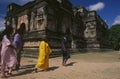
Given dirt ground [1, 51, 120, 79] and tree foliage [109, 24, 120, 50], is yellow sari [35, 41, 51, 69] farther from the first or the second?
tree foliage [109, 24, 120, 50]

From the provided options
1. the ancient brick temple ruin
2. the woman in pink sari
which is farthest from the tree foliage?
the woman in pink sari

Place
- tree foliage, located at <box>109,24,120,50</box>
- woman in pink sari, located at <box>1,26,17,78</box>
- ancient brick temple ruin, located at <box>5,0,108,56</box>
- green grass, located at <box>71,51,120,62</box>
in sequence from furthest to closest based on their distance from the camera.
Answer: tree foliage, located at <box>109,24,120,50</box> < ancient brick temple ruin, located at <box>5,0,108,56</box> < green grass, located at <box>71,51,120,62</box> < woman in pink sari, located at <box>1,26,17,78</box>

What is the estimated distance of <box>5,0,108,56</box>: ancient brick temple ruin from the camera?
15820 mm

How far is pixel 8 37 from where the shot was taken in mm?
6641

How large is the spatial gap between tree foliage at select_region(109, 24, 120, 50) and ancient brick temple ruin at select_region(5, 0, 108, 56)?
2218 cm

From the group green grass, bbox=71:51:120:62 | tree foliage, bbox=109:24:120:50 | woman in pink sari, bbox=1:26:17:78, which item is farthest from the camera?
tree foliage, bbox=109:24:120:50

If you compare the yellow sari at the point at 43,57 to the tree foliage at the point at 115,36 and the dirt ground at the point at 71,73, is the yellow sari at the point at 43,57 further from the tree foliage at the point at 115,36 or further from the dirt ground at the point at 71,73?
the tree foliage at the point at 115,36

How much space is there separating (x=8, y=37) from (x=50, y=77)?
2.57 m

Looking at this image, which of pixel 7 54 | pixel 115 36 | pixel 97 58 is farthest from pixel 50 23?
pixel 115 36

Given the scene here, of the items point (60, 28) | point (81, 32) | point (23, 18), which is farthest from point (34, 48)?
point (81, 32)

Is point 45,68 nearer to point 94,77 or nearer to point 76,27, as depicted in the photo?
point 94,77

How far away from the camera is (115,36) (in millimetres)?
50031

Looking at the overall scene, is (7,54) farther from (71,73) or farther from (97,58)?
(97,58)

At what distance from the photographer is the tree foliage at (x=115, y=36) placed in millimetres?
47150
